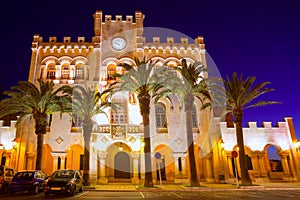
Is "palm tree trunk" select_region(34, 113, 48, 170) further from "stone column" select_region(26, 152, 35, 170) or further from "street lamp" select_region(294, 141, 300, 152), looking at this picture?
"street lamp" select_region(294, 141, 300, 152)

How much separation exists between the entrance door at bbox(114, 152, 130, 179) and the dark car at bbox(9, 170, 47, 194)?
1306cm

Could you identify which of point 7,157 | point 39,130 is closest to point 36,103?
point 39,130

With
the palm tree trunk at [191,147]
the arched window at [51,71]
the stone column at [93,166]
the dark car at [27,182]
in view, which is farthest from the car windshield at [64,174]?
the arched window at [51,71]

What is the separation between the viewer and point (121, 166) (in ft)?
102

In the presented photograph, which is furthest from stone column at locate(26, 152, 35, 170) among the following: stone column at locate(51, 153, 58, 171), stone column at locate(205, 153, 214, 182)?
stone column at locate(205, 153, 214, 182)

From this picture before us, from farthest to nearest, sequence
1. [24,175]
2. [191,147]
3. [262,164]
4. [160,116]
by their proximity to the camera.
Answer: [160,116] < [262,164] < [191,147] < [24,175]

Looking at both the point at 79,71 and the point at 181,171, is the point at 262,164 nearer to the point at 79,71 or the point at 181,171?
the point at 181,171

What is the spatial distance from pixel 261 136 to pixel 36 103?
23.3 m

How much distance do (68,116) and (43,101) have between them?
4580 mm

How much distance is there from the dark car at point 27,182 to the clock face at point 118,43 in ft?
61.9

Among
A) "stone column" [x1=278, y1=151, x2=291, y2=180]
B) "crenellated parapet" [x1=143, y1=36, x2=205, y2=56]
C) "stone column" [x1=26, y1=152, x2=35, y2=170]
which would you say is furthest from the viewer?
"crenellated parapet" [x1=143, y1=36, x2=205, y2=56]

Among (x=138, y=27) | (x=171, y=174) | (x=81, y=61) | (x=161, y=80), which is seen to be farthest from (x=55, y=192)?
(x=138, y=27)

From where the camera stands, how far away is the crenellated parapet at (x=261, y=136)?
1127 inches

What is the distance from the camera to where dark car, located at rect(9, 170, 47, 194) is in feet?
55.0
